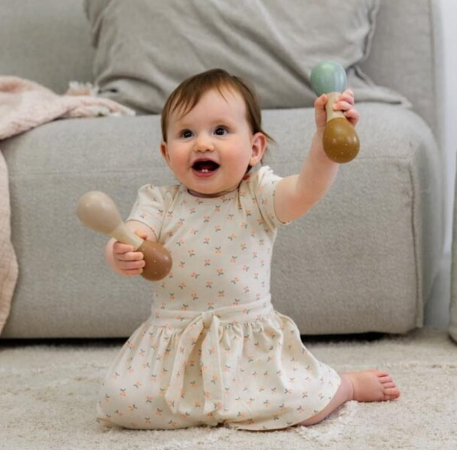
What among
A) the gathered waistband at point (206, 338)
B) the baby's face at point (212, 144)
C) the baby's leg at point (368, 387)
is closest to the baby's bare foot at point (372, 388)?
the baby's leg at point (368, 387)

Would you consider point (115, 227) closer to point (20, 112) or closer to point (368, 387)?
point (368, 387)

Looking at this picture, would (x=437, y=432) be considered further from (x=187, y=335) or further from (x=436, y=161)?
(x=436, y=161)

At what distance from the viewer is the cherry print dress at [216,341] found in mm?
953

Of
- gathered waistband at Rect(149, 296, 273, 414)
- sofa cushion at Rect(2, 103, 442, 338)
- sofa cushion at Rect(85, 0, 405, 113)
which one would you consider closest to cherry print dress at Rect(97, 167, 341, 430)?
gathered waistband at Rect(149, 296, 273, 414)

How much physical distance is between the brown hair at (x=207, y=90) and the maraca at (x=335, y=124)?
4.4 inches

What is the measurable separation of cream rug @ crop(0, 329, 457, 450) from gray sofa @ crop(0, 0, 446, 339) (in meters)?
0.05

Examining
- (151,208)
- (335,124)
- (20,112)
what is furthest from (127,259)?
(20,112)

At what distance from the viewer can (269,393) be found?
3.13 ft

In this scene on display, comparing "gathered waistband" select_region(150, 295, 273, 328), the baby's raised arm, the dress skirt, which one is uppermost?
the baby's raised arm

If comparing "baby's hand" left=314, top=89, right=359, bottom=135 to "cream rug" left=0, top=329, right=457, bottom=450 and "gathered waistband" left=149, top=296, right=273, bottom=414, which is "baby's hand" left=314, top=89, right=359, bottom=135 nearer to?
"gathered waistband" left=149, top=296, right=273, bottom=414

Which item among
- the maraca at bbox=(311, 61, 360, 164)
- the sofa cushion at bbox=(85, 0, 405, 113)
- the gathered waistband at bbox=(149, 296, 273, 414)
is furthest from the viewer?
the sofa cushion at bbox=(85, 0, 405, 113)

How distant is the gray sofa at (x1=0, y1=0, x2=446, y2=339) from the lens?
4.13ft

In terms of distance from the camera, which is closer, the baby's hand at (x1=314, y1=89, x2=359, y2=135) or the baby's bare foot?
the baby's hand at (x1=314, y1=89, x2=359, y2=135)

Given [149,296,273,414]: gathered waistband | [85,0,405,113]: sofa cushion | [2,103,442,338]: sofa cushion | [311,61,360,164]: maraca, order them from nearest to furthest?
[311,61,360,164]: maraca, [149,296,273,414]: gathered waistband, [2,103,442,338]: sofa cushion, [85,0,405,113]: sofa cushion
